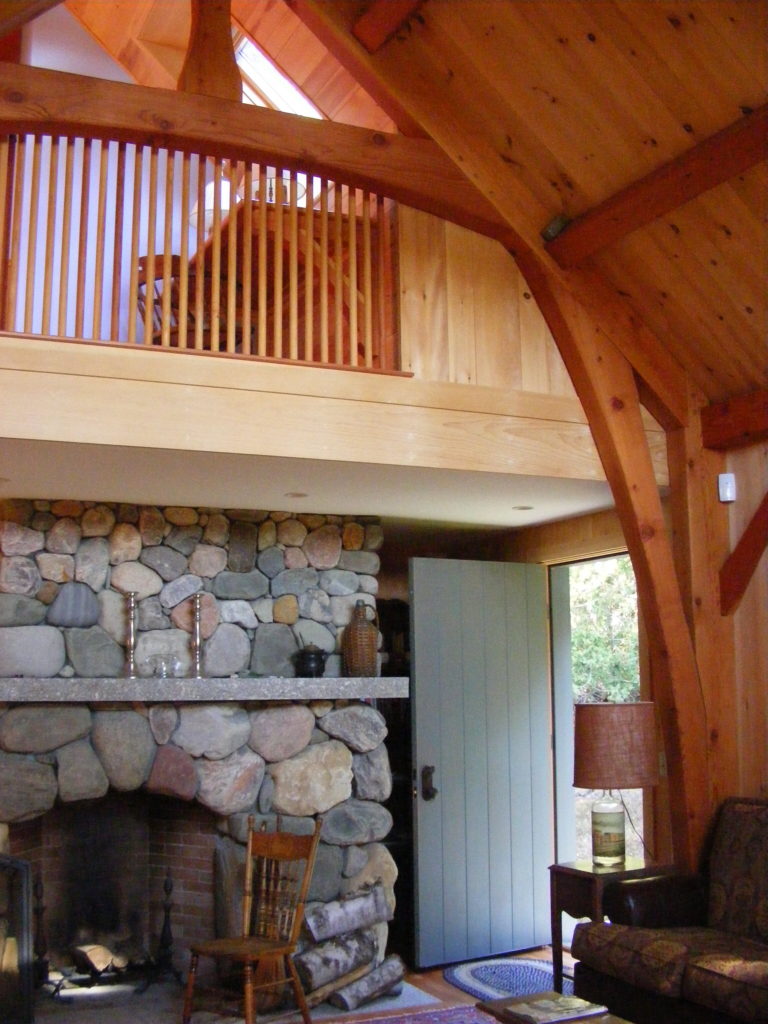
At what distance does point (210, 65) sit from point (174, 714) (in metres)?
2.83

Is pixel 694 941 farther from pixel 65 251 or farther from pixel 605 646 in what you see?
pixel 605 646

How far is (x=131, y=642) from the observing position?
15.5 ft

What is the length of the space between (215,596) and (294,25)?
3.01 m

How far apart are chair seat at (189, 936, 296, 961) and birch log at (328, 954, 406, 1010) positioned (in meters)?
0.58

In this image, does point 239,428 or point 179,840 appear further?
point 179,840

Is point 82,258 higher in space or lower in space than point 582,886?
higher

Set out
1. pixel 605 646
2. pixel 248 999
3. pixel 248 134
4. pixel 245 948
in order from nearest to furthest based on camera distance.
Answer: pixel 248 999, pixel 245 948, pixel 248 134, pixel 605 646

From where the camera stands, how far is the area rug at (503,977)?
4.85 metres

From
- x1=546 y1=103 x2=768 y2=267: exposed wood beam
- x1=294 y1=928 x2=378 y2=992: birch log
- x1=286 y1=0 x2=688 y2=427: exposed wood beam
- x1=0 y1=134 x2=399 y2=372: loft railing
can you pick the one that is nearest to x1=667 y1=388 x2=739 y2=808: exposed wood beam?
x1=286 y1=0 x2=688 y2=427: exposed wood beam

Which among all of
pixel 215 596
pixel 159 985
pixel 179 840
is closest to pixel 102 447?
pixel 215 596

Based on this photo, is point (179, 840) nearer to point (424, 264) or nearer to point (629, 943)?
point (629, 943)

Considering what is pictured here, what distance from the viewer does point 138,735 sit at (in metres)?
4.65

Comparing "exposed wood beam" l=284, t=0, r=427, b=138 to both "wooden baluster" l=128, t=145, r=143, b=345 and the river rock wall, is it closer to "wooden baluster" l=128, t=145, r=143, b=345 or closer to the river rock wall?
"wooden baluster" l=128, t=145, r=143, b=345

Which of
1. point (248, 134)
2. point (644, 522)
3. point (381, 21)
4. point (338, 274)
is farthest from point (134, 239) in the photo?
point (644, 522)
